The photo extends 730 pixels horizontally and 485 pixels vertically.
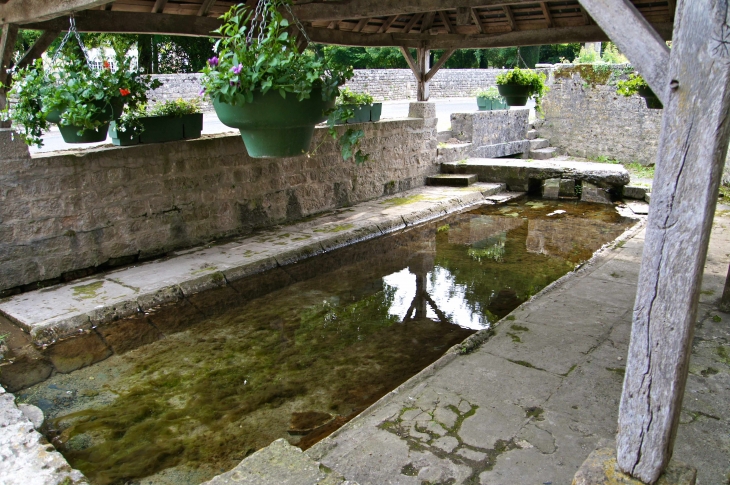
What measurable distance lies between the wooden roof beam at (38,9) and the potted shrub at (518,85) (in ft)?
22.0

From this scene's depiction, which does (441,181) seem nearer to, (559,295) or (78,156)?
(559,295)

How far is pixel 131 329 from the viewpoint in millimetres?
4172

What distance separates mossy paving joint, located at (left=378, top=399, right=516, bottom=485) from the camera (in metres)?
2.42

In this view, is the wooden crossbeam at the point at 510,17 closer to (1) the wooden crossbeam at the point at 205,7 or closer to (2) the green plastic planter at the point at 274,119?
(1) the wooden crossbeam at the point at 205,7

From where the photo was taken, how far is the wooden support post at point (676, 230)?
153cm

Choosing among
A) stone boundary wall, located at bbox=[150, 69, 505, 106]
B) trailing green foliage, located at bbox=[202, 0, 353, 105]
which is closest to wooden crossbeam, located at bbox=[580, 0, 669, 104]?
trailing green foliage, located at bbox=[202, 0, 353, 105]

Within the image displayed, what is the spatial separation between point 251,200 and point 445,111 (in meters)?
10.9

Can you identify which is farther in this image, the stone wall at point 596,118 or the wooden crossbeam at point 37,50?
the stone wall at point 596,118

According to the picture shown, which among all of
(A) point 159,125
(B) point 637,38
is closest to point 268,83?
(B) point 637,38

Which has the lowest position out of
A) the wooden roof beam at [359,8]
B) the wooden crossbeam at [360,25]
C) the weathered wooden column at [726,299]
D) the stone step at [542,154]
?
the weathered wooden column at [726,299]

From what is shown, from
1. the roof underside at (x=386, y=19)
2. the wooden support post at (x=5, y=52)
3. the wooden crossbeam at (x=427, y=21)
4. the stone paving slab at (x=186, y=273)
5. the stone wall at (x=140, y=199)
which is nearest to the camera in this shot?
the stone paving slab at (x=186, y=273)

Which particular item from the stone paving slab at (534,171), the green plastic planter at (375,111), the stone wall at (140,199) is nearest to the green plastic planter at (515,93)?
the stone paving slab at (534,171)

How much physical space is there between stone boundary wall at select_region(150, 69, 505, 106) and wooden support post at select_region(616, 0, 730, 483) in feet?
41.9

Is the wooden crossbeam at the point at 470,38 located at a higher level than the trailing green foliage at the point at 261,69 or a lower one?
higher
